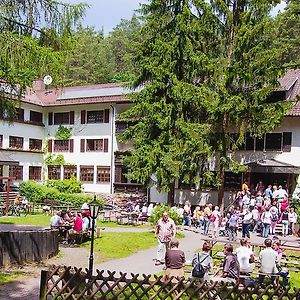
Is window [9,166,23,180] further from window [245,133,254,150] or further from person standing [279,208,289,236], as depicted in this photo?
person standing [279,208,289,236]

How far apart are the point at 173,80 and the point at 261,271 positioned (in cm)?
2086

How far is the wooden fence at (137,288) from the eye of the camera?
7.46 m

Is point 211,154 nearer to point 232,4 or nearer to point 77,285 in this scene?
point 232,4

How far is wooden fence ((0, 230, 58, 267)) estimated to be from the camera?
46.9ft

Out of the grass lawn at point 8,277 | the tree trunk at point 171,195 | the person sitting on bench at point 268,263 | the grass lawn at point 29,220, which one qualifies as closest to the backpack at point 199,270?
the person sitting on bench at point 268,263

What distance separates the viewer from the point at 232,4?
30641 millimetres

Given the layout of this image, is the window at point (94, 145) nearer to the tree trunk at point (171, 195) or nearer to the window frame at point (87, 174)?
the window frame at point (87, 174)

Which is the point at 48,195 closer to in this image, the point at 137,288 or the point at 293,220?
the point at 293,220

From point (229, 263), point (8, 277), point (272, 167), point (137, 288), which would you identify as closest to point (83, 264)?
point (8, 277)

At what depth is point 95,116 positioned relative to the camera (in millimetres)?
43031

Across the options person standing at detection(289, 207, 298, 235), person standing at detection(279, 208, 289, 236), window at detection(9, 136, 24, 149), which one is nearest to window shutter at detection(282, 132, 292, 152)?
person standing at detection(279, 208, 289, 236)

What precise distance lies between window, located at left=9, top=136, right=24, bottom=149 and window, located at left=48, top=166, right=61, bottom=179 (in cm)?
364

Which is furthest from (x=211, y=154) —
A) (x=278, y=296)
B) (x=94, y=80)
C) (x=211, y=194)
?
(x=94, y=80)

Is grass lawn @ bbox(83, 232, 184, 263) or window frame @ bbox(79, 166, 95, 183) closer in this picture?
grass lawn @ bbox(83, 232, 184, 263)
